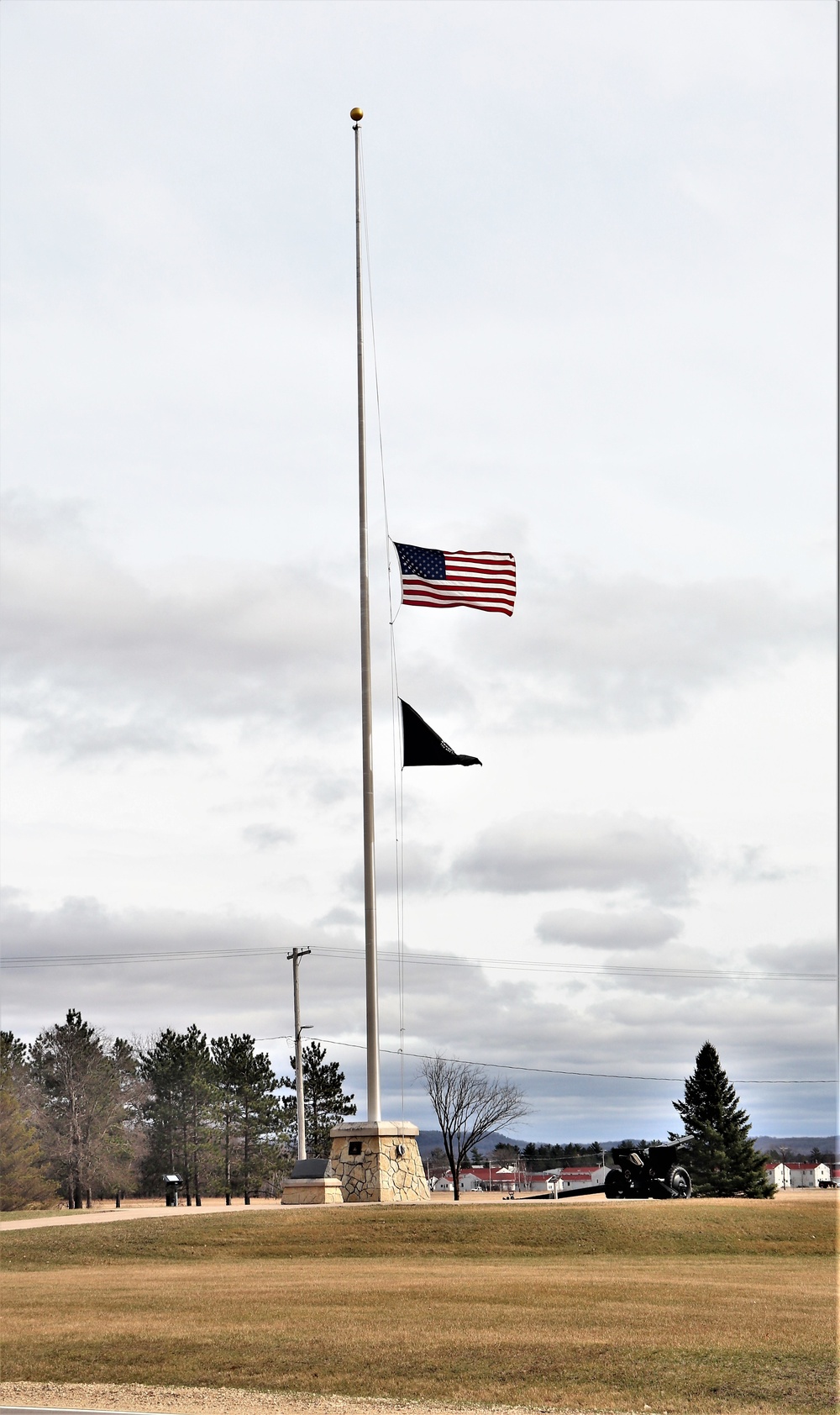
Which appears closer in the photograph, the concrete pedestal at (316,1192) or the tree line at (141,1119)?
the concrete pedestal at (316,1192)

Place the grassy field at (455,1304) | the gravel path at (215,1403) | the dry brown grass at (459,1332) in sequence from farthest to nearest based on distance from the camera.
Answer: the grassy field at (455,1304) → the dry brown grass at (459,1332) → the gravel path at (215,1403)

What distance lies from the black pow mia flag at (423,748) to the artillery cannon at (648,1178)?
8474 mm

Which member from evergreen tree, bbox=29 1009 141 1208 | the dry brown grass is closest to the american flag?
the dry brown grass

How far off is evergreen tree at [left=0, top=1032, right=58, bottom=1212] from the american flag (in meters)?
38.7

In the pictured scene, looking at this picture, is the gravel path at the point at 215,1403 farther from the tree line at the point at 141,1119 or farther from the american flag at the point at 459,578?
the tree line at the point at 141,1119

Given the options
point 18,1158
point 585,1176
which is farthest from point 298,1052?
point 585,1176

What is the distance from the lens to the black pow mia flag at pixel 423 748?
2583 cm

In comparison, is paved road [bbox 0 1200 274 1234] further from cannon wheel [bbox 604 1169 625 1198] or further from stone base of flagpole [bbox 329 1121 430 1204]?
cannon wheel [bbox 604 1169 625 1198]

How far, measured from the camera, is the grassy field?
1197 cm

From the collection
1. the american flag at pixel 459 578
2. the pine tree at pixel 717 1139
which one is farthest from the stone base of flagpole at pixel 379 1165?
the pine tree at pixel 717 1139

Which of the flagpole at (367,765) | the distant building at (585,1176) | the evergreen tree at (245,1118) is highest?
the flagpole at (367,765)

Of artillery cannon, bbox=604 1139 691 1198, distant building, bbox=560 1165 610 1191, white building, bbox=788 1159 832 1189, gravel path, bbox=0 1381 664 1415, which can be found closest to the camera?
gravel path, bbox=0 1381 664 1415

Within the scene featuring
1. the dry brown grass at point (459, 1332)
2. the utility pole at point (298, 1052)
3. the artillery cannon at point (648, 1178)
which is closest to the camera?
the dry brown grass at point (459, 1332)

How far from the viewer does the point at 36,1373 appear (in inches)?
511
